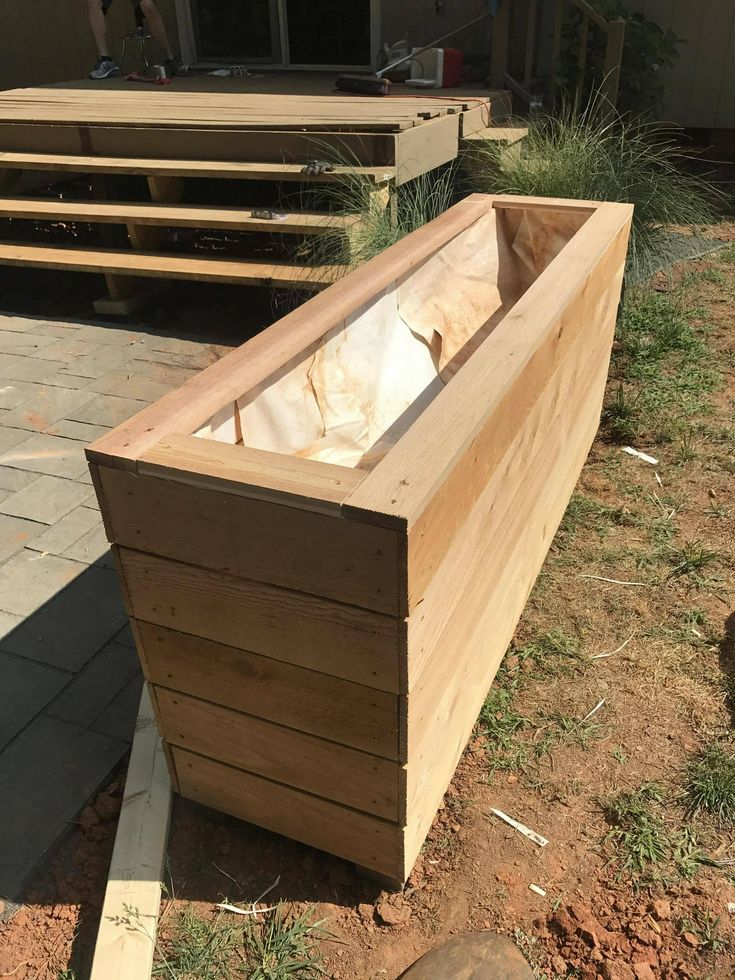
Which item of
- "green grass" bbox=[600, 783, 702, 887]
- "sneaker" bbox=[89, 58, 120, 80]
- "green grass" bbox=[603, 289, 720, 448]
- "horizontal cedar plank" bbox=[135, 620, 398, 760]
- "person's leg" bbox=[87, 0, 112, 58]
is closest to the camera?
"horizontal cedar plank" bbox=[135, 620, 398, 760]

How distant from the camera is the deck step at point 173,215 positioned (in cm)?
431

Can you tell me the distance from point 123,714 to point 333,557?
49.7 inches

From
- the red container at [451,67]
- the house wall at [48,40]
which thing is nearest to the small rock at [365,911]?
the red container at [451,67]

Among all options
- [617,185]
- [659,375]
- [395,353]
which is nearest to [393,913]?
[395,353]

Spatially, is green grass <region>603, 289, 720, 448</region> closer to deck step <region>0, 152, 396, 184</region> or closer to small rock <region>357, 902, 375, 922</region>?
deck step <region>0, 152, 396, 184</region>

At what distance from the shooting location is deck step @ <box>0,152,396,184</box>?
4270 mm

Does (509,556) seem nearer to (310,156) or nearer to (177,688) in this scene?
(177,688)

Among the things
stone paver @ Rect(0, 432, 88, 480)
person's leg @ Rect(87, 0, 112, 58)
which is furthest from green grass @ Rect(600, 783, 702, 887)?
person's leg @ Rect(87, 0, 112, 58)

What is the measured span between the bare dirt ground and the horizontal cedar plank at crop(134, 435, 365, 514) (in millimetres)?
1043

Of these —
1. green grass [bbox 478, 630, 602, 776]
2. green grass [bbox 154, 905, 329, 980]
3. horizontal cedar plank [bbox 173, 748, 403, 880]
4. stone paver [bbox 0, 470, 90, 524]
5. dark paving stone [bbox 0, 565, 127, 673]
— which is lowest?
green grass [bbox 478, 630, 602, 776]

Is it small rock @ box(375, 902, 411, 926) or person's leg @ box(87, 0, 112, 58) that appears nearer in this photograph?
small rock @ box(375, 902, 411, 926)

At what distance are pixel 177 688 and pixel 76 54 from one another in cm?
913

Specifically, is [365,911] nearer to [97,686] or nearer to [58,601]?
[97,686]

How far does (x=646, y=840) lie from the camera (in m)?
1.92
